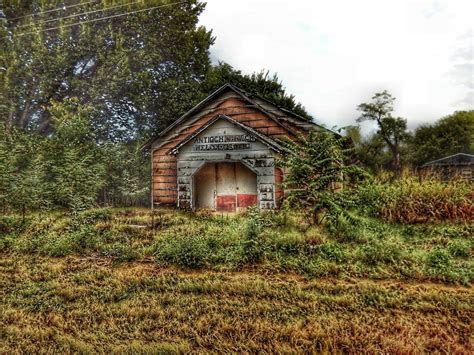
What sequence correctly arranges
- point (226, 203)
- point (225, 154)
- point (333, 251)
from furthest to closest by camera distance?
1. point (226, 203)
2. point (225, 154)
3. point (333, 251)

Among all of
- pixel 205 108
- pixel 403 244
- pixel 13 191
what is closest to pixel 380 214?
pixel 403 244

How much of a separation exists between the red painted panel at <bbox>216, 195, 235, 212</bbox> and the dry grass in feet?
27.0

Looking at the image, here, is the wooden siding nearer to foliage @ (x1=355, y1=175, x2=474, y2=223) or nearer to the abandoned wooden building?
the abandoned wooden building

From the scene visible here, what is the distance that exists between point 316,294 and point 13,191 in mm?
12030

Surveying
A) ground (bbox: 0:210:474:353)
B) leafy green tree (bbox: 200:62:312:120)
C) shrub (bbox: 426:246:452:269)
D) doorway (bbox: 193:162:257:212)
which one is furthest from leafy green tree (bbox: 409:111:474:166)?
ground (bbox: 0:210:474:353)

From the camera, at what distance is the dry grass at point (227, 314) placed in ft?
11.0

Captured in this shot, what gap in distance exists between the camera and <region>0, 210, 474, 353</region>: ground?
3.43 m

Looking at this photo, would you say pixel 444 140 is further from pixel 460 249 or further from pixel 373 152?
pixel 460 249

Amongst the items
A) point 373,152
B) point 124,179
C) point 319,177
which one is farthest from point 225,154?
point 373,152

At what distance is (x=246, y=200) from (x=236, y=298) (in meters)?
9.28

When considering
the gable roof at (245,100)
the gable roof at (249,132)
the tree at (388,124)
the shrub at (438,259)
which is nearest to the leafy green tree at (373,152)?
the tree at (388,124)

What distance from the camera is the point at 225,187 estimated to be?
558 inches

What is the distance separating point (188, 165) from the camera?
43.0 feet

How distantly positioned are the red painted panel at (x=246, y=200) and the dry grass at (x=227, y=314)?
813cm
